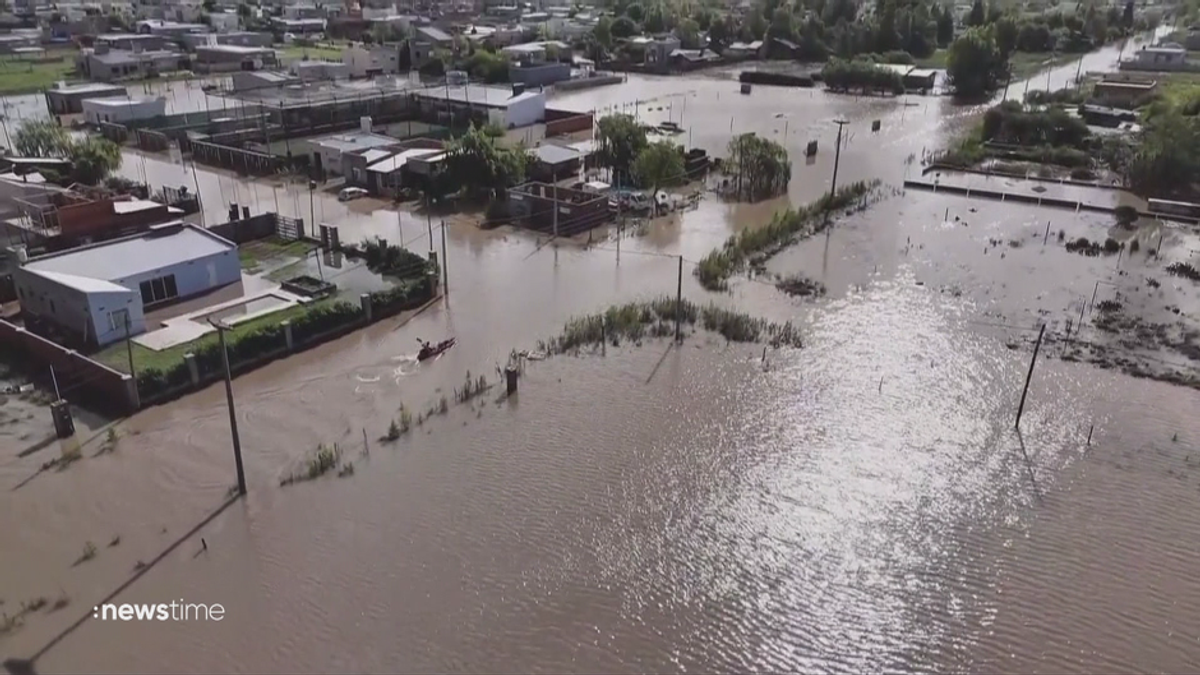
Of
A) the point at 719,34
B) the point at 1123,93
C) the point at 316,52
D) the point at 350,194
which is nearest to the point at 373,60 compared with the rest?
the point at 316,52

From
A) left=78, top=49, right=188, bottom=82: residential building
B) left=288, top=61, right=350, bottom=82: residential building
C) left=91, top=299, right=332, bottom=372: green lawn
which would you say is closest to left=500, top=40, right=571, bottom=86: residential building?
left=288, top=61, right=350, bottom=82: residential building

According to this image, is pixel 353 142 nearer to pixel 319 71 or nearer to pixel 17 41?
pixel 319 71

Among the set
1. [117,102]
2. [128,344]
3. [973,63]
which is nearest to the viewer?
[128,344]

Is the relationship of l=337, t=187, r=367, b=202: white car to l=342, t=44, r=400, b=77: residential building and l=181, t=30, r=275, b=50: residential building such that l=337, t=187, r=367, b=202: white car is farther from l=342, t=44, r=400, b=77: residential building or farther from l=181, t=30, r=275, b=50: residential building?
l=181, t=30, r=275, b=50: residential building

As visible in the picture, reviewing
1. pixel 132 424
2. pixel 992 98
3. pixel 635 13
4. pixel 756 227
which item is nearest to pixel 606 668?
pixel 132 424

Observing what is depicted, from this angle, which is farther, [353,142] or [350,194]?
[353,142]

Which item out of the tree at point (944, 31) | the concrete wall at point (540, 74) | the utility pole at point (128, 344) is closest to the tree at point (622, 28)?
the concrete wall at point (540, 74)
